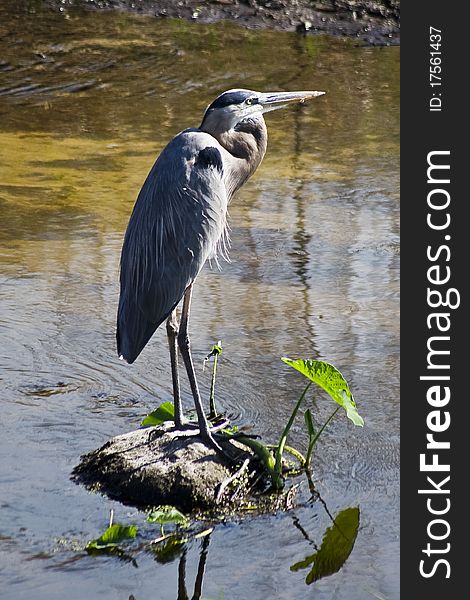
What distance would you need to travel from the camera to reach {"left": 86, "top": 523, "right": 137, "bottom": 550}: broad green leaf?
4309mm

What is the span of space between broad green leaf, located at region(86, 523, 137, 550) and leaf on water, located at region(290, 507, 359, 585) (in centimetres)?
61

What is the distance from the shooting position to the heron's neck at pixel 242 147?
5168mm

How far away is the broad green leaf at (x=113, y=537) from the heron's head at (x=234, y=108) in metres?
1.79

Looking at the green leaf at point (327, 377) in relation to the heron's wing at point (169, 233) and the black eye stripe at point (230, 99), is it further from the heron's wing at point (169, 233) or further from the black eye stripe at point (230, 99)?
the black eye stripe at point (230, 99)

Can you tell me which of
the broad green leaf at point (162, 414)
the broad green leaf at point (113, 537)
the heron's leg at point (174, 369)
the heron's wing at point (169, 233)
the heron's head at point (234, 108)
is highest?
the heron's head at point (234, 108)

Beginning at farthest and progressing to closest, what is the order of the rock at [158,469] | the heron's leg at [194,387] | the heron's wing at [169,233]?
the heron's wing at [169,233], the heron's leg at [194,387], the rock at [158,469]

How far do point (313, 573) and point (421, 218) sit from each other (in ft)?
7.61

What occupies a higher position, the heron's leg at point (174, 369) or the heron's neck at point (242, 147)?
the heron's neck at point (242, 147)

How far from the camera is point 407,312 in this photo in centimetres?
552

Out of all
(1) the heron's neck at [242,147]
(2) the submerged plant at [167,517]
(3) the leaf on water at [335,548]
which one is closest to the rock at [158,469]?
(2) the submerged plant at [167,517]

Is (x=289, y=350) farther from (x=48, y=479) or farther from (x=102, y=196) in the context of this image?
(x=102, y=196)

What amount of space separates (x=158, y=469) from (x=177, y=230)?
3.33ft

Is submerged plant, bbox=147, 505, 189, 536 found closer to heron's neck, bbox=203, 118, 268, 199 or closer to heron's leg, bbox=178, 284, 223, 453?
heron's leg, bbox=178, 284, 223, 453

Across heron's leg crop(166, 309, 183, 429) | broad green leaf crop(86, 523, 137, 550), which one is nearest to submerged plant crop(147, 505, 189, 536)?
broad green leaf crop(86, 523, 137, 550)
